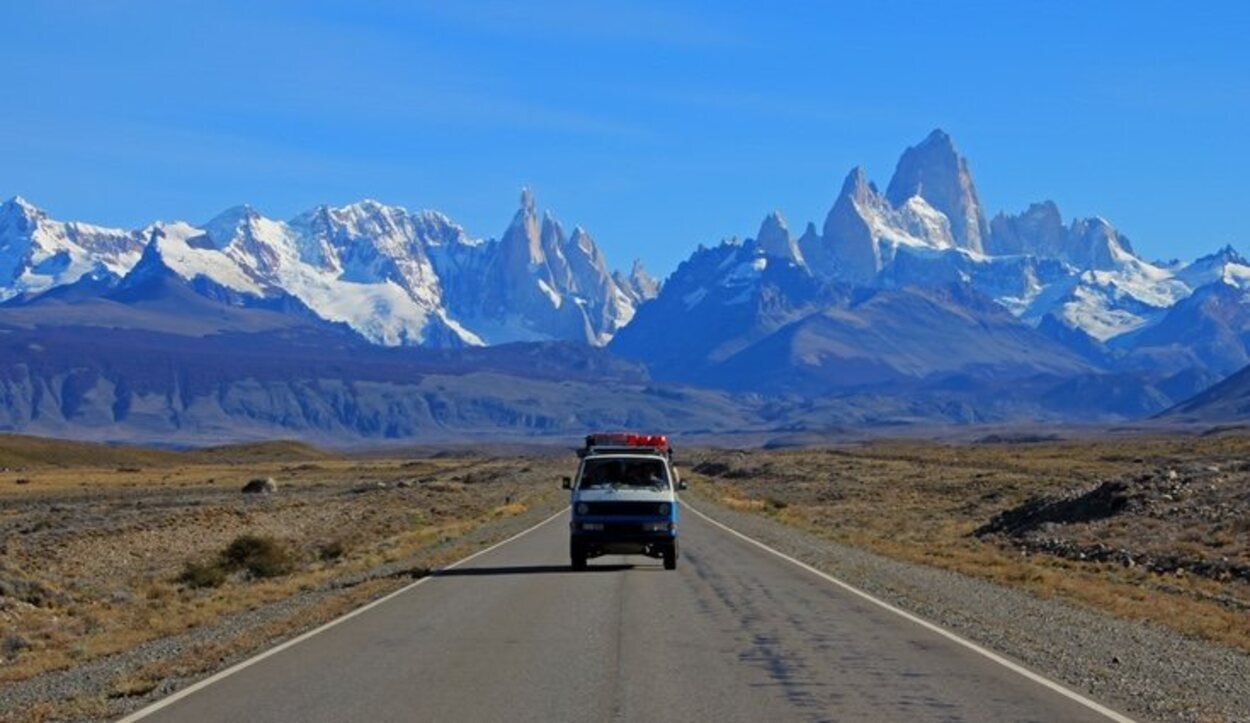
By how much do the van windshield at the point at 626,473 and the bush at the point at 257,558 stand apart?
9736 mm

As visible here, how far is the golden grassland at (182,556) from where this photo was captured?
2298cm

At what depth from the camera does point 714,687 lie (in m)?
16.4

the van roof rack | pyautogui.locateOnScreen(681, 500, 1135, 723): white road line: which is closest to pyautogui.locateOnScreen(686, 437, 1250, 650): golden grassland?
pyautogui.locateOnScreen(681, 500, 1135, 723): white road line

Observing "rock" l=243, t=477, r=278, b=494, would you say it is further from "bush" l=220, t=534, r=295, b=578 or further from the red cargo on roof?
the red cargo on roof

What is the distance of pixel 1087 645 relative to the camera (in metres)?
20.7

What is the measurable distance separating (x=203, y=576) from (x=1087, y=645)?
74.8 feet

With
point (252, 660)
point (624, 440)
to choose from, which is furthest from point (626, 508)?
point (252, 660)

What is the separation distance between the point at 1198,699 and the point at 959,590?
41.9 ft

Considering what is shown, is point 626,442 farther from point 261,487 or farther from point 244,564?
point 261,487

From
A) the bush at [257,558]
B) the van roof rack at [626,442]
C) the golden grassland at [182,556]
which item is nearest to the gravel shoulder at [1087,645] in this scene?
the van roof rack at [626,442]

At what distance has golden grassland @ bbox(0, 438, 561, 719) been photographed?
75.4ft

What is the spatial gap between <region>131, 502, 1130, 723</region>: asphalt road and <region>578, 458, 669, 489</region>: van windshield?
5.42 meters

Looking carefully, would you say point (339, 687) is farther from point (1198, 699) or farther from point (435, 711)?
point (1198, 699)

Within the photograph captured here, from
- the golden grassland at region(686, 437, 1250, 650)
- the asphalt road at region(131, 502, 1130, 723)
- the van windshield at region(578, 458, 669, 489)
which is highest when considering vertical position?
the van windshield at region(578, 458, 669, 489)
